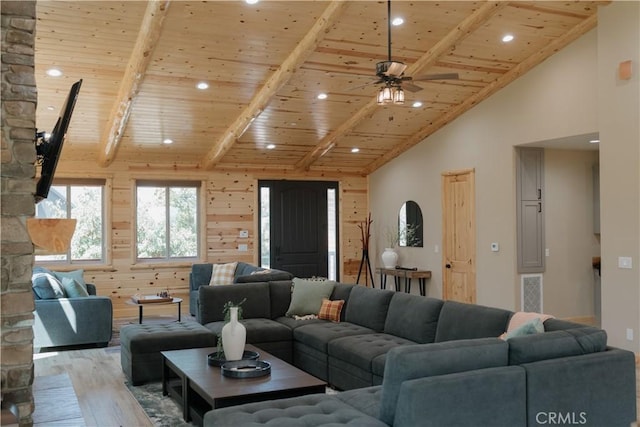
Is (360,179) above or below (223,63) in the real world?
below

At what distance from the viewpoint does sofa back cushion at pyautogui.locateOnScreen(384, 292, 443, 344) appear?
4988 millimetres

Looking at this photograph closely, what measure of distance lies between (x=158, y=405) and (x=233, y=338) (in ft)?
2.89

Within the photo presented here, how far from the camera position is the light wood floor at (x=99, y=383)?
4.42m

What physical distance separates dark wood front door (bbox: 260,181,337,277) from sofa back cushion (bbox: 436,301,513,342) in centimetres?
583

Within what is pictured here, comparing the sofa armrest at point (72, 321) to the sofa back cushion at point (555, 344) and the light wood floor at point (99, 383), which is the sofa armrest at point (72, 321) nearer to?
the light wood floor at point (99, 383)

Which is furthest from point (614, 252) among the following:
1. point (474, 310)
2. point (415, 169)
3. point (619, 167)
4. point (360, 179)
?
point (360, 179)

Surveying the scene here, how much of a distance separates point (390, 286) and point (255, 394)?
22.8 feet

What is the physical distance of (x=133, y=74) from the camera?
21.0ft

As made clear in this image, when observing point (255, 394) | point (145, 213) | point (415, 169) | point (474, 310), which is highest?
point (415, 169)

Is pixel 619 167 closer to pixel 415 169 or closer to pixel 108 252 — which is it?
pixel 415 169

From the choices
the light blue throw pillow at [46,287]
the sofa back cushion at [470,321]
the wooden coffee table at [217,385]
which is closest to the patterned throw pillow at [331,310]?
the wooden coffee table at [217,385]

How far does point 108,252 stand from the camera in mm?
9250

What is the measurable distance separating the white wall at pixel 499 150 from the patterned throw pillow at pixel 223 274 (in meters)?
3.05

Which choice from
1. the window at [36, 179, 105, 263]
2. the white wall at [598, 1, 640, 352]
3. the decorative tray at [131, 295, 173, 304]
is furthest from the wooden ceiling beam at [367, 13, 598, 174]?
the window at [36, 179, 105, 263]
